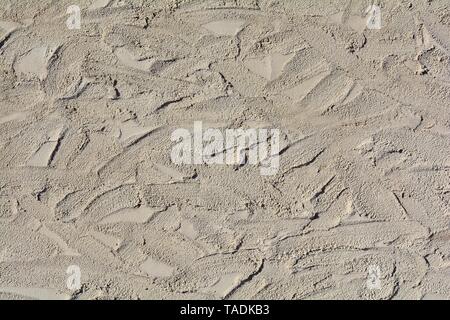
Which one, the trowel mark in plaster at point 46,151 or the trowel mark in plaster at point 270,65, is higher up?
the trowel mark in plaster at point 270,65

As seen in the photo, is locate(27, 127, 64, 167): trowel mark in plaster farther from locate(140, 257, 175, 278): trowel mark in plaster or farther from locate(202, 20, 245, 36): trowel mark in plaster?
locate(202, 20, 245, 36): trowel mark in plaster

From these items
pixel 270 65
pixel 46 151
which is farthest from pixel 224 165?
pixel 46 151

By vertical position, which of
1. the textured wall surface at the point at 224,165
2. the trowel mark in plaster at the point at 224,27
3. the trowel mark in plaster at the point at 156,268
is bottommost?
the trowel mark in plaster at the point at 156,268

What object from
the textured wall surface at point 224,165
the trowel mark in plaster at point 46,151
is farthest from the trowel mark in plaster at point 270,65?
the trowel mark in plaster at point 46,151

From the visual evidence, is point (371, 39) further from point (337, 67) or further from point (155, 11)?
point (155, 11)

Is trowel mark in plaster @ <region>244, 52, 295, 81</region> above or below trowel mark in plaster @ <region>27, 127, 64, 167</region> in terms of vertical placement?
above

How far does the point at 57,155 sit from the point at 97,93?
219 millimetres

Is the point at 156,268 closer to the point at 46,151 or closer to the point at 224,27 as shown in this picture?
the point at 46,151

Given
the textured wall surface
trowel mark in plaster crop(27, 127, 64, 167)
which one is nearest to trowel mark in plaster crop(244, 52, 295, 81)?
the textured wall surface

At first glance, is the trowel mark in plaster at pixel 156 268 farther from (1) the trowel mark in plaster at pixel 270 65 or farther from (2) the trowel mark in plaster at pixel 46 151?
(1) the trowel mark in plaster at pixel 270 65

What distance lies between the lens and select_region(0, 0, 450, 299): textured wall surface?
1.88 meters

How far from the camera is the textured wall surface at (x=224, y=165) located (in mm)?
1880

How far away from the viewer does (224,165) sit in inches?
74.7

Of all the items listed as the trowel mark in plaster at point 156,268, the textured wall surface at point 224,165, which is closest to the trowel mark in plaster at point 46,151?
the textured wall surface at point 224,165
